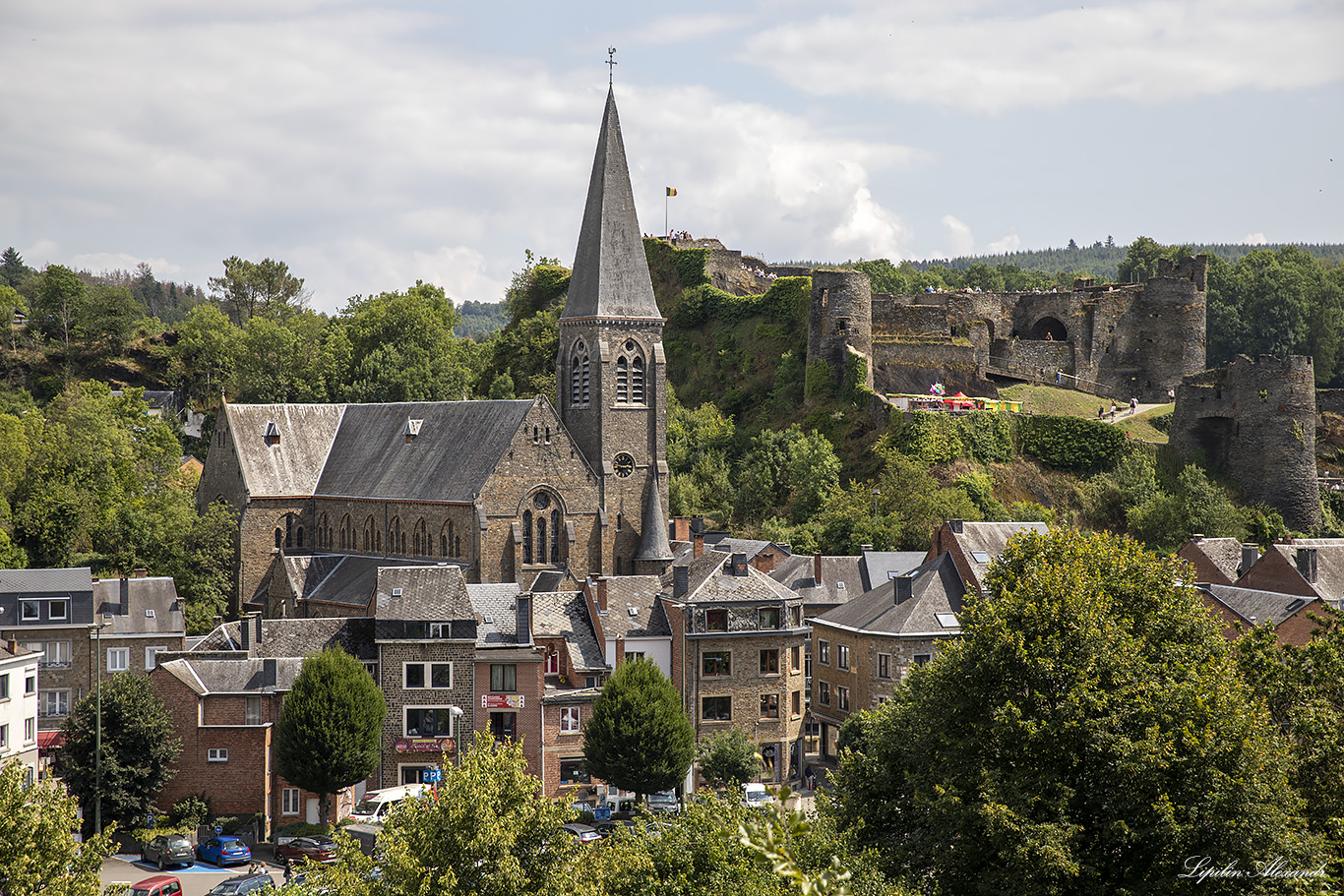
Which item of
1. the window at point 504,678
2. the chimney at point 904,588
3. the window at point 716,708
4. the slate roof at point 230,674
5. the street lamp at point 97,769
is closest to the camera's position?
the street lamp at point 97,769

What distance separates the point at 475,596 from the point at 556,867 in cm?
2551

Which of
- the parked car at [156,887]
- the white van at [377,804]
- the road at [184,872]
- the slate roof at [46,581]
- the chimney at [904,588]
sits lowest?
the road at [184,872]

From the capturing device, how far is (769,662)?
4656 centimetres

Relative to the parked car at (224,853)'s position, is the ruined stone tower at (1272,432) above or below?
above

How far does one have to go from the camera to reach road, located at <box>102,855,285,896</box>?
116ft

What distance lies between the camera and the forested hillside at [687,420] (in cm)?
6256

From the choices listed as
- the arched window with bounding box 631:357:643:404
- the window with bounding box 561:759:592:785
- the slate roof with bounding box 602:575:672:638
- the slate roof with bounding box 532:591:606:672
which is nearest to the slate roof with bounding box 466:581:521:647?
the slate roof with bounding box 532:591:606:672

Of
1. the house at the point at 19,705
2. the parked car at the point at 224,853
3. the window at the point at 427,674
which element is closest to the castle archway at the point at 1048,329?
the window at the point at 427,674

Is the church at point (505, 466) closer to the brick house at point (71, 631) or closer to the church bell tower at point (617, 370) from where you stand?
the church bell tower at point (617, 370)

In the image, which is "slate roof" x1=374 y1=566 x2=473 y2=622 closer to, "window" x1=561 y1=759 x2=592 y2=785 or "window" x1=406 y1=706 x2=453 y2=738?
"window" x1=406 y1=706 x2=453 y2=738

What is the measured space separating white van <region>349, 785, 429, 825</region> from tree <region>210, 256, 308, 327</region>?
74.1 metres

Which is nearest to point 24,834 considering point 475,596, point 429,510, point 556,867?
point 556,867

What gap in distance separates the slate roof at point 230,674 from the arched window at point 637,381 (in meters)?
18.5

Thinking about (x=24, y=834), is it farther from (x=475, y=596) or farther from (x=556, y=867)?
(x=475, y=596)
